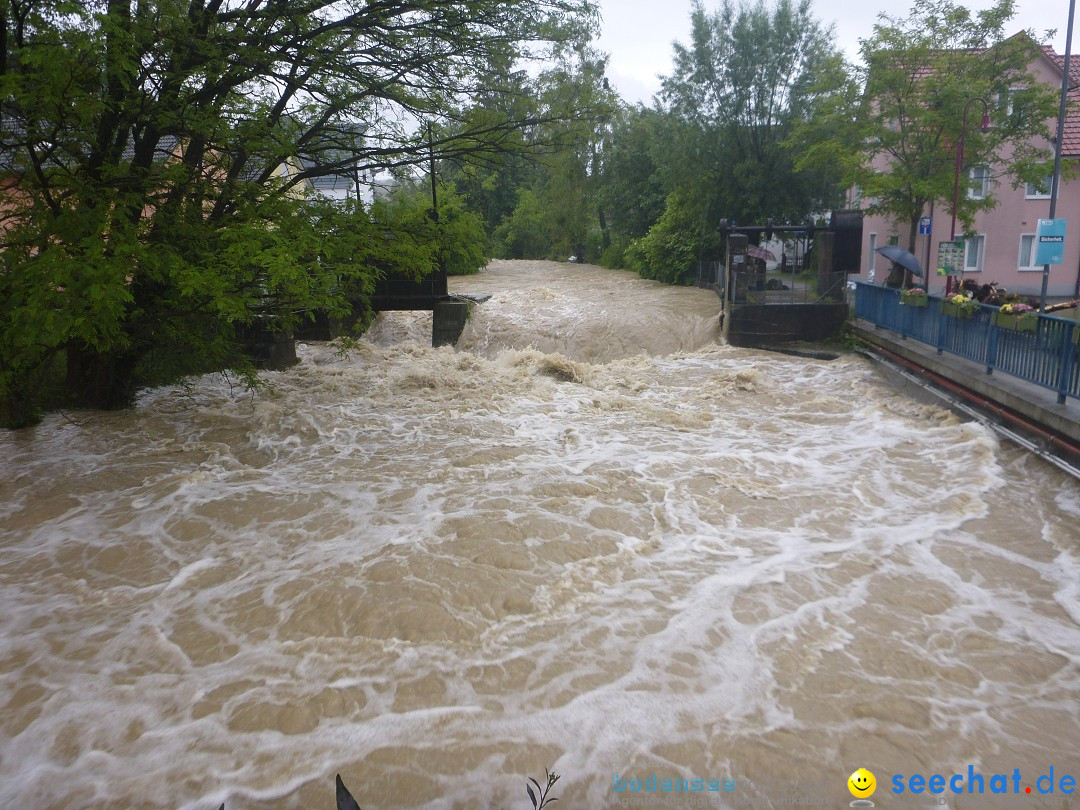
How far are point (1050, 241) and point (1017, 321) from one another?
172cm

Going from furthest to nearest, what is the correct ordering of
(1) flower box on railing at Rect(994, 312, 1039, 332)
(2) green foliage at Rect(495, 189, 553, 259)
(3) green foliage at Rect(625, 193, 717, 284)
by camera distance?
1. (2) green foliage at Rect(495, 189, 553, 259)
2. (3) green foliage at Rect(625, 193, 717, 284)
3. (1) flower box on railing at Rect(994, 312, 1039, 332)

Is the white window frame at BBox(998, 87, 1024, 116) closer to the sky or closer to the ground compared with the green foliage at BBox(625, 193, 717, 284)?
closer to the sky

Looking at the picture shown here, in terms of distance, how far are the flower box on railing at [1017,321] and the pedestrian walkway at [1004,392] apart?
772 millimetres

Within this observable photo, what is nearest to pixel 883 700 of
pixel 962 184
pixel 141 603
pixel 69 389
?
pixel 141 603

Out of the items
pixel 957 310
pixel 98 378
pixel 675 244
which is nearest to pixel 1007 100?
pixel 957 310

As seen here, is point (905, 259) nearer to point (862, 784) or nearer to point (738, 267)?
point (738, 267)

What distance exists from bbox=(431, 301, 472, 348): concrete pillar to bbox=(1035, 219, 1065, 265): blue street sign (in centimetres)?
1268

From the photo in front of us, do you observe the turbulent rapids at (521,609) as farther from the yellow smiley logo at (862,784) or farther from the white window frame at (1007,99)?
the white window frame at (1007,99)

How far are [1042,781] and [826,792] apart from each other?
1.26m

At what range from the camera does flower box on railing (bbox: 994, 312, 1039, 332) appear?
10.1 meters

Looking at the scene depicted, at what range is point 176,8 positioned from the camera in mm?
9625

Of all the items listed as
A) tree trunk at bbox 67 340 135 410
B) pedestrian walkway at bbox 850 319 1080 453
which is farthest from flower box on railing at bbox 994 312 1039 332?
tree trunk at bbox 67 340 135 410

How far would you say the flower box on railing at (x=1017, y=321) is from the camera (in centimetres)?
1013

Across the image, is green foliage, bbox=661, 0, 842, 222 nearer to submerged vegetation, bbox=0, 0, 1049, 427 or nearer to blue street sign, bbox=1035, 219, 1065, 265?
submerged vegetation, bbox=0, 0, 1049, 427
